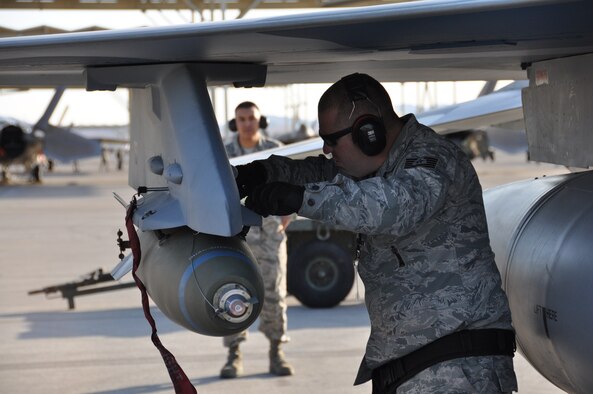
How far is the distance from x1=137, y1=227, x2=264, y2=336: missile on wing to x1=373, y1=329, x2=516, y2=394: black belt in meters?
0.72

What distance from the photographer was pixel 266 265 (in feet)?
24.8

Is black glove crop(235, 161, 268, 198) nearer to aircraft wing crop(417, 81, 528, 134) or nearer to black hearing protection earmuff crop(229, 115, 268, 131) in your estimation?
aircraft wing crop(417, 81, 528, 134)

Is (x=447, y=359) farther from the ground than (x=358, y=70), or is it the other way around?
(x=358, y=70)

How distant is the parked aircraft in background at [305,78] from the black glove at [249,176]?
293 millimetres

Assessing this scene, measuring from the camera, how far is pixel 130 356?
8133 millimetres

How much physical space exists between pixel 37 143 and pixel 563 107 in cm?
3731

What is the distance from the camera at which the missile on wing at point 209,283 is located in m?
3.33

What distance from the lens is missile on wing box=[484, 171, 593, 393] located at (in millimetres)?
3930

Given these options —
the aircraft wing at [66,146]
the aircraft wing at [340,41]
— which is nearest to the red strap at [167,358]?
the aircraft wing at [340,41]

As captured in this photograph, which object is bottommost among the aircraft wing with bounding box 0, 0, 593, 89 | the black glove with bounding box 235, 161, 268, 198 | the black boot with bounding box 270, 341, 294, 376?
the black boot with bounding box 270, 341, 294, 376

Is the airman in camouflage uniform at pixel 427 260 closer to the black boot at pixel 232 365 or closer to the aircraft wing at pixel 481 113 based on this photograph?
the aircraft wing at pixel 481 113

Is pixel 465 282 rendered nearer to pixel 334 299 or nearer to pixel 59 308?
pixel 334 299

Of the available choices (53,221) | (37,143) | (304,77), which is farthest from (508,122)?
(37,143)

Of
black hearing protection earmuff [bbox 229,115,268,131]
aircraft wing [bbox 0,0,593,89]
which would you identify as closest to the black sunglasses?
aircraft wing [bbox 0,0,593,89]
